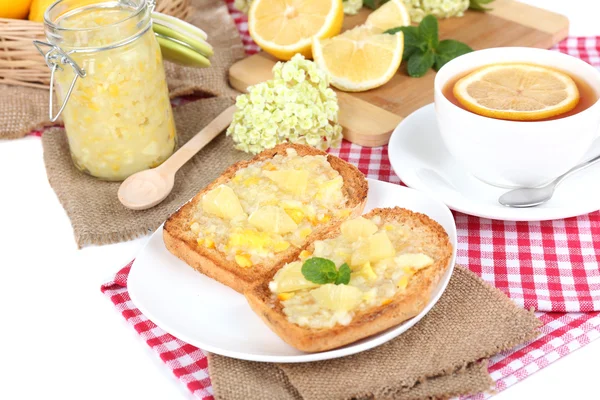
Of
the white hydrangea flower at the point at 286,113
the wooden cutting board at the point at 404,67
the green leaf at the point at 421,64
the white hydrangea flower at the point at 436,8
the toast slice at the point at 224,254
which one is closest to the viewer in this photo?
the toast slice at the point at 224,254

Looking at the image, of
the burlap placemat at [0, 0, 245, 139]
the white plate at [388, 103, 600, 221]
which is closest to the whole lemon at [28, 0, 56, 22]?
the burlap placemat at [0, 0, 245, 139]

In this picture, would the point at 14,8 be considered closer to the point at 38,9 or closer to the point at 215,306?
the point at 38,9

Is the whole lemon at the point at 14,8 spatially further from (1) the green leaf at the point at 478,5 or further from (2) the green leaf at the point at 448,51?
(1) the green leaf at the point at 478,5

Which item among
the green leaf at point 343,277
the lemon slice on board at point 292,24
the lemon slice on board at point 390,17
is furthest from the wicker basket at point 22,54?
the green leaf at point 343,277

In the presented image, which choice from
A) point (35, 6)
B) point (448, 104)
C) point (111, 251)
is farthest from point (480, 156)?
point (35, 6)

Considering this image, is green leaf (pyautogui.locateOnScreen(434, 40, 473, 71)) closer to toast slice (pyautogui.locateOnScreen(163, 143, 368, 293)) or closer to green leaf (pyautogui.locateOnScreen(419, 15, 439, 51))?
green leaf (pyautogui.locateOnScreen(419, 15, 439, 51))

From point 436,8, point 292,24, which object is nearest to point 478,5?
point 436,8
